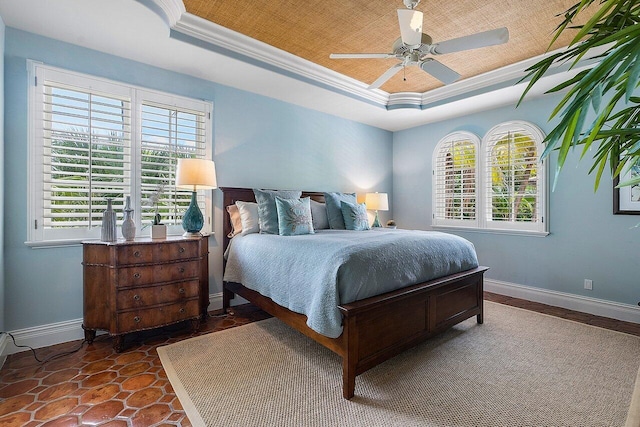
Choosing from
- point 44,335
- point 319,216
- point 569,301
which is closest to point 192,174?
point 319,216

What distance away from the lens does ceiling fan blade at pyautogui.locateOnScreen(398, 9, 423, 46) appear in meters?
2.06

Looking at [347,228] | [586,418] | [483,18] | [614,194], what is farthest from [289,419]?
[614,194]

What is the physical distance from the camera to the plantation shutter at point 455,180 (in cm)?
461

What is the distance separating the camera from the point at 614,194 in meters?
3.39

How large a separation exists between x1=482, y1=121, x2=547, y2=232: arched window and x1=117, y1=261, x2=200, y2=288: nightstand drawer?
3.91 m

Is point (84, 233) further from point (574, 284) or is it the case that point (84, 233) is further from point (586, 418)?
point (574, 284)

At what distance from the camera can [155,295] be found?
268 centimetres

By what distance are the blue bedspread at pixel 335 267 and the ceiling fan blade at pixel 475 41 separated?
1.49m

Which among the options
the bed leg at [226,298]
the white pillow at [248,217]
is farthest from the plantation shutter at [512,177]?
the bed leg at [226,298]

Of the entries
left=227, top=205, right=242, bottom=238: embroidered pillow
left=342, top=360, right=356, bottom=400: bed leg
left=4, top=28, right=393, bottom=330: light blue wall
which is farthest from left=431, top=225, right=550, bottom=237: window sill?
left=342, top=360, right=356, bottom=400: bed leg

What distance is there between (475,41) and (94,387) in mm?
3531

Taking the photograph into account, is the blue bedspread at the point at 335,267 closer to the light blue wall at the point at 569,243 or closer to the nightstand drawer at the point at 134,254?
the nightstand drawer at the point at 134,254

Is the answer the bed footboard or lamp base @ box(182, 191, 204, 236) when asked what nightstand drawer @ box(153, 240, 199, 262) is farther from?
the bed footboard

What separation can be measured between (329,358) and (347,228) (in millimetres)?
1705
